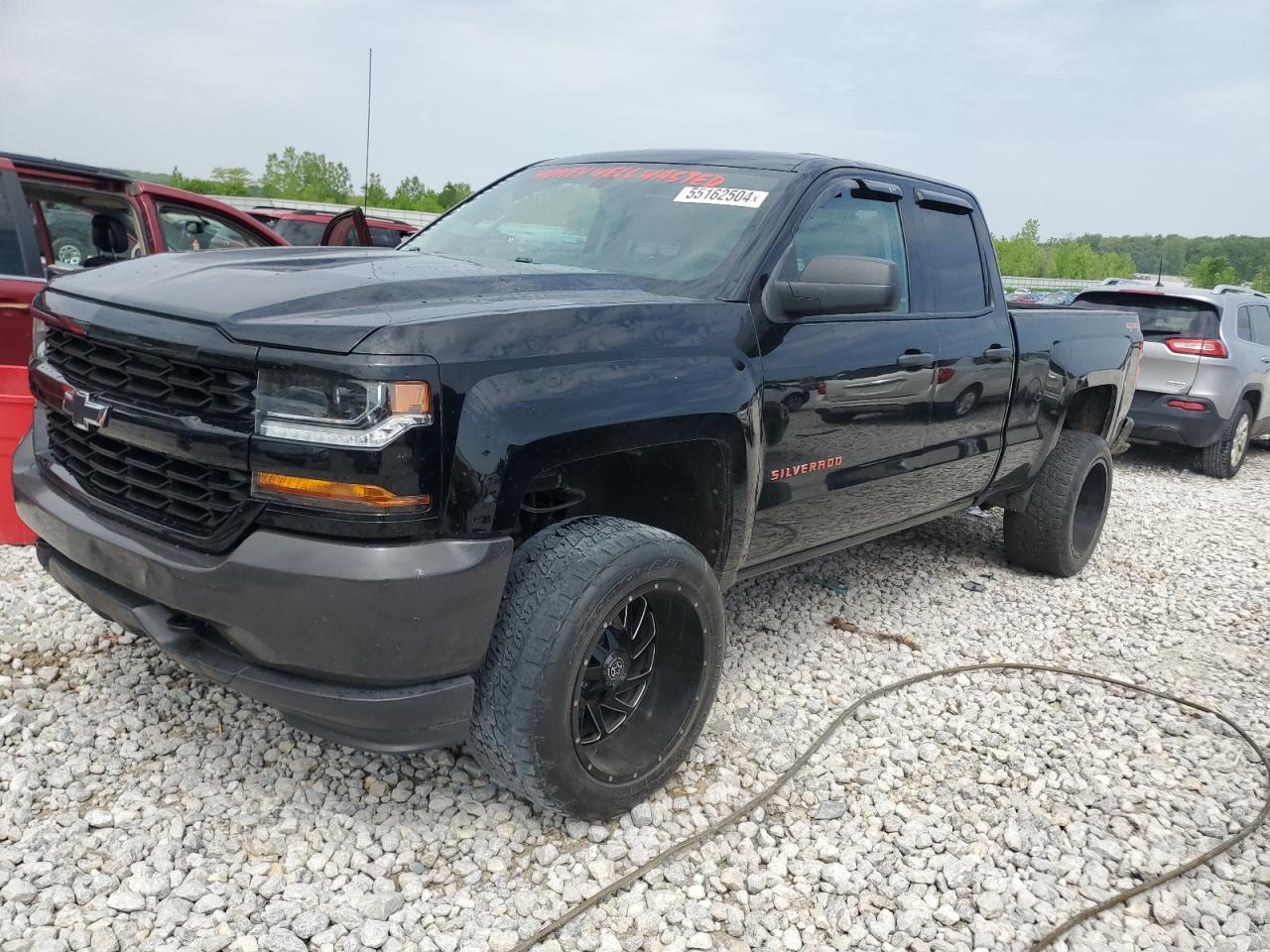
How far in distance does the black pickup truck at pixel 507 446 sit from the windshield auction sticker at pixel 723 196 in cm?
2

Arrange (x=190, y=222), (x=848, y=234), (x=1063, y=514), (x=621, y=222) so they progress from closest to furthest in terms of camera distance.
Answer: (x=621, y=222), (x=848, y=234), (x=1063, y=514), (x=190, y=222)

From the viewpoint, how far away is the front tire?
2395 mm

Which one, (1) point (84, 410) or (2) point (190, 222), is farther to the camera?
(2) point (190, 222)

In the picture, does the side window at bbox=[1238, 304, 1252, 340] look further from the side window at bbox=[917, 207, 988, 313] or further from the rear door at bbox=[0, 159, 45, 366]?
the rear door at bbox=[0, 159, 45, 366]

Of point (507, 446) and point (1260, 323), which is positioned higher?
point (1260, 323)

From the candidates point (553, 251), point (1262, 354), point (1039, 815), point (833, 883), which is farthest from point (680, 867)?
point (1262, 354)

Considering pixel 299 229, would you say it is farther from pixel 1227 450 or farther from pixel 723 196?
pixel 1227 450

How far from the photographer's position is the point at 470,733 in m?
2.50

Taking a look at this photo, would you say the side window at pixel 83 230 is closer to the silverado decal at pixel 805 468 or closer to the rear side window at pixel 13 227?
the rear side window at pixel 13 227

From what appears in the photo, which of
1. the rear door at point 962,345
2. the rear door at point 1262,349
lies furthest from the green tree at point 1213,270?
the rear door at point 962,345

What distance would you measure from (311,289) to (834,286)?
5.01 ft

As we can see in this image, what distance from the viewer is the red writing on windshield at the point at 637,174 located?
3.48 metres

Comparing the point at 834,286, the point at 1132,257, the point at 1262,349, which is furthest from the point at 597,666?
the point at 1132,257

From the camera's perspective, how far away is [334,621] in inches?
83.3
